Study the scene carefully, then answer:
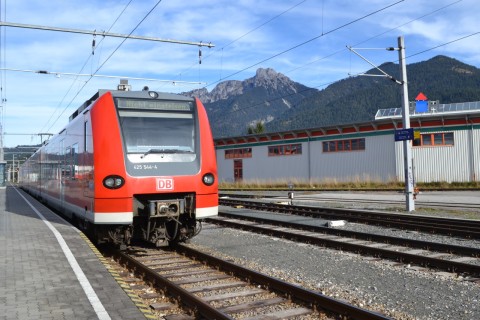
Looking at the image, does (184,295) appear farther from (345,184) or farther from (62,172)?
(345,184)

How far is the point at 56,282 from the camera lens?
6316 mm

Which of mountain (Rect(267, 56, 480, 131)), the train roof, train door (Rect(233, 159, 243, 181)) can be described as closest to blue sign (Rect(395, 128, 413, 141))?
the train roof

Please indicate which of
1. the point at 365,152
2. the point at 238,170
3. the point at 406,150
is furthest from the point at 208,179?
the point at 238,170

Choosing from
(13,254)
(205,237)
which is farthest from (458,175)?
(13,254)

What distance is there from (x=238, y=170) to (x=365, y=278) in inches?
1758

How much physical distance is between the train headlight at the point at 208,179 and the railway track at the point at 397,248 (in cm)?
321

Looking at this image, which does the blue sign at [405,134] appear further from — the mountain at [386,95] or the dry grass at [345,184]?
the mountain at [386,95]

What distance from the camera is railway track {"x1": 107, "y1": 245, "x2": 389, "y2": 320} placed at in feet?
17.8

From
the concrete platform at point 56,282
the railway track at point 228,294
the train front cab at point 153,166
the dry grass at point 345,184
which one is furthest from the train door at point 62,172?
the dry grass at point 345,184

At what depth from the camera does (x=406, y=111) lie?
19.4m

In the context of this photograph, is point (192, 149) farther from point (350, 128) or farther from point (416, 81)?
point (416, 81)

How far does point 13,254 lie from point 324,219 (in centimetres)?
1064

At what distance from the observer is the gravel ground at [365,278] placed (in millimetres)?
5918

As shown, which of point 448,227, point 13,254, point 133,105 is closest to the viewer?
point 13,254
